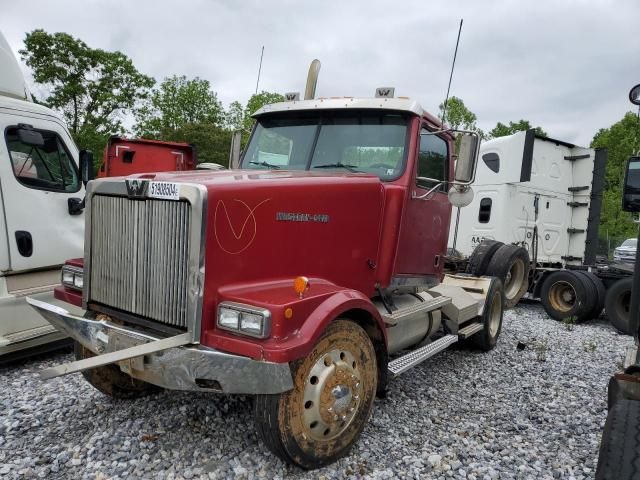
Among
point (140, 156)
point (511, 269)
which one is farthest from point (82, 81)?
point (511, 269)

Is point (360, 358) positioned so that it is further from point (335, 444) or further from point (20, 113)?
point (20, 113)

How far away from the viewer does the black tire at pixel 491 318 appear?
238 inches

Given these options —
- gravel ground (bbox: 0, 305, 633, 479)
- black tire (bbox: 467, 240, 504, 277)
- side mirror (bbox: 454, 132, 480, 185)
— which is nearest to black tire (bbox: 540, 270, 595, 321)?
black tire (bbox: 467, 240, 504, 277)

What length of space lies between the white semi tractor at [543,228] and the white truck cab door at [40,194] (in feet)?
18.2

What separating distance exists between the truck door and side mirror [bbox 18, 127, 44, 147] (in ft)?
12.4

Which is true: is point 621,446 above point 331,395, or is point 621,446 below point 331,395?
above

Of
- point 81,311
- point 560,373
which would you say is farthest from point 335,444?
point 560,373

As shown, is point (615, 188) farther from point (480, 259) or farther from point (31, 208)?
point (31, 208)

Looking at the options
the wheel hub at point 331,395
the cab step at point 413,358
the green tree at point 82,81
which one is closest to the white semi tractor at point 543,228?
the cab step at point 413,358

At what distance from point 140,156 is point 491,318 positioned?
847 centimetres

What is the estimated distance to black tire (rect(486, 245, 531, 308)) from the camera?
7742mm

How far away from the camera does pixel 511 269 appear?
27.6 ft

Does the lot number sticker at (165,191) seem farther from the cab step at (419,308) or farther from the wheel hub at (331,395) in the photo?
the cab step at (419,308)

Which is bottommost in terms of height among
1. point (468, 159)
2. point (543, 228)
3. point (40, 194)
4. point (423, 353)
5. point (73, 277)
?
point (423, 353)
